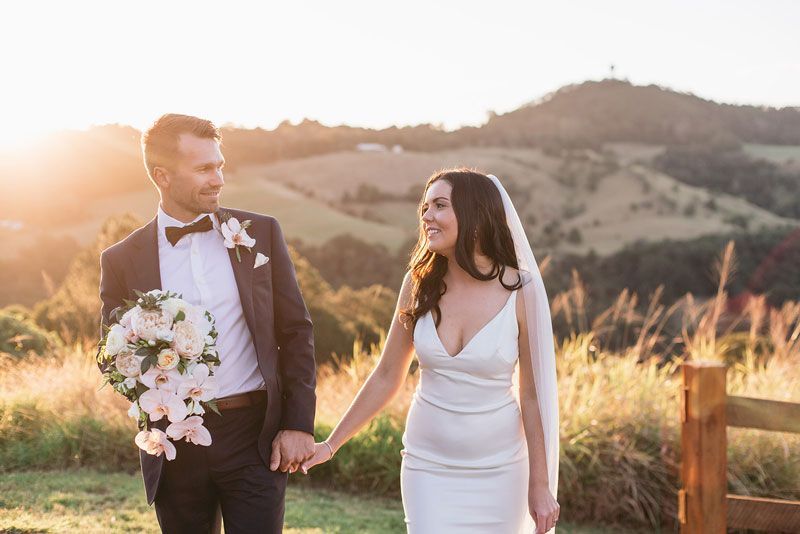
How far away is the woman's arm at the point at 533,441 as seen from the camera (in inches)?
130

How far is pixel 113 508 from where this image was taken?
6410 mm

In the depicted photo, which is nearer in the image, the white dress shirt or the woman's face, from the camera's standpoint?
the white dress shirt

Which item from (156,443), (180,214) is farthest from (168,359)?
(180,214)

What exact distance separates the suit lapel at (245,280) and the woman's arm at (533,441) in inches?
42.2

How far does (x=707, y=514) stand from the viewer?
4.36 m

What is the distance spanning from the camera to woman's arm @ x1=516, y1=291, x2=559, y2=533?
3.30m

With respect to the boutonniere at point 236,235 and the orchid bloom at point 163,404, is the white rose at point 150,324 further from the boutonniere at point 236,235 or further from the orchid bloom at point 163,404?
the boutonniere at point 236,235

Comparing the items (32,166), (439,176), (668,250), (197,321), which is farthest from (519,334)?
(32,166)

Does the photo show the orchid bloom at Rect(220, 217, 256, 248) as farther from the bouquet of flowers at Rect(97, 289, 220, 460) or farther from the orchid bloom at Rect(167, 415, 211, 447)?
the orchid bloom at Rect(167, 415, 211, 447)

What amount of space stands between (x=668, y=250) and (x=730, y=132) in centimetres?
3292

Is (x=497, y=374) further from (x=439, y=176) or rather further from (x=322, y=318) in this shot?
(x=322, y=318)

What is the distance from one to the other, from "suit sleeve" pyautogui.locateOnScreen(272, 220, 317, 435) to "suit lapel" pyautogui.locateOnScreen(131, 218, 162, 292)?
453mm

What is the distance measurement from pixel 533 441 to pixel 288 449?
964mm

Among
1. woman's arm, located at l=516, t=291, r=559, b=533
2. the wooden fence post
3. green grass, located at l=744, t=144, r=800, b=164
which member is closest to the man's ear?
woman's arm, located at l=516, t=291, r=559, b=533
